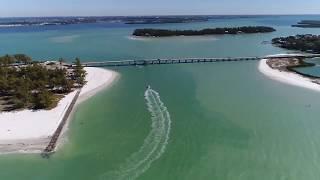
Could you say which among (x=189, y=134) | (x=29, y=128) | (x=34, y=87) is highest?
(x=34, y=87)

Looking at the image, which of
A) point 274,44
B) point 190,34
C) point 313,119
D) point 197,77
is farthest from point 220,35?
point 313,119

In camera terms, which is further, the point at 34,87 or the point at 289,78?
the point at 289,78

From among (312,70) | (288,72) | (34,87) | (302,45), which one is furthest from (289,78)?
(302,45)

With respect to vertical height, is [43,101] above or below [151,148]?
above

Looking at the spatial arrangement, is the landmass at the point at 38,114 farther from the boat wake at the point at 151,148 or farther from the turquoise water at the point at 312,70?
the turquoise water at the point at 312,70

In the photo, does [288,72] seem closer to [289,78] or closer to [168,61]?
[289,78]

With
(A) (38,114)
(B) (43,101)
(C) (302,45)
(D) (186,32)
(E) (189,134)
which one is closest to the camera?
(E) (189,134)
